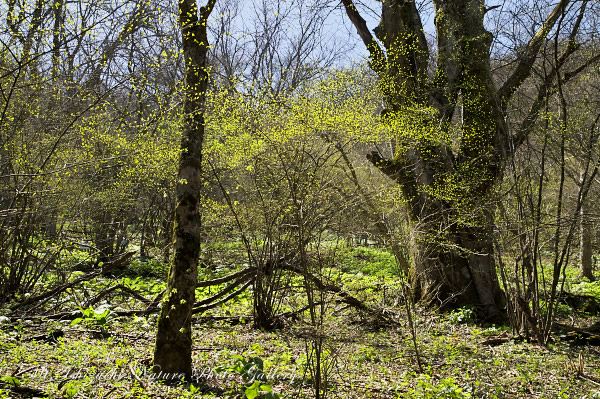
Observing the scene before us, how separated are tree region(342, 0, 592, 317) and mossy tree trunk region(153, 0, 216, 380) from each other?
399cm

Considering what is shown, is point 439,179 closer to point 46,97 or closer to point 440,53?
point 440,53

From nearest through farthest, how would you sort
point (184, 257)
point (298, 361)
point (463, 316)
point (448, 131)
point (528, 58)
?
point (184, 257)
point (298, 361)
point (528, 58)
point (463, 316)
point (448, 131)

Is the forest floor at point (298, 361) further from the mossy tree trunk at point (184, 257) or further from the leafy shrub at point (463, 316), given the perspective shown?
the leafy shrub at point (463, 316)

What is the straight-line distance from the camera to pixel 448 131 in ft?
24.9

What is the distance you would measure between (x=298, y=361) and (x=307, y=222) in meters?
1.65

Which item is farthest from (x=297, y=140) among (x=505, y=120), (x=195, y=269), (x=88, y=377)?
(x=505, y=120)

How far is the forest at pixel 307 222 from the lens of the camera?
152 inches

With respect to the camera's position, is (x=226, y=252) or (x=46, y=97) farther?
(x=226, y=252)

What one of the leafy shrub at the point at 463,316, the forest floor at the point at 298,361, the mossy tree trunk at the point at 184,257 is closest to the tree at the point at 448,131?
the leafy shrub at the point at 463,316

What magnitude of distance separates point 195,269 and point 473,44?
628cm

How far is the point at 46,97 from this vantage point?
6738 millimetres

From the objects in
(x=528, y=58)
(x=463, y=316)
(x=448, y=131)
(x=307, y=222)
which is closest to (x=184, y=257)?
(x=307, y=222)

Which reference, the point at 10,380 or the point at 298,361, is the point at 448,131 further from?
the point at 10,380

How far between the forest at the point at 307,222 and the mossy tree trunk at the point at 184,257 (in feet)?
0.06
